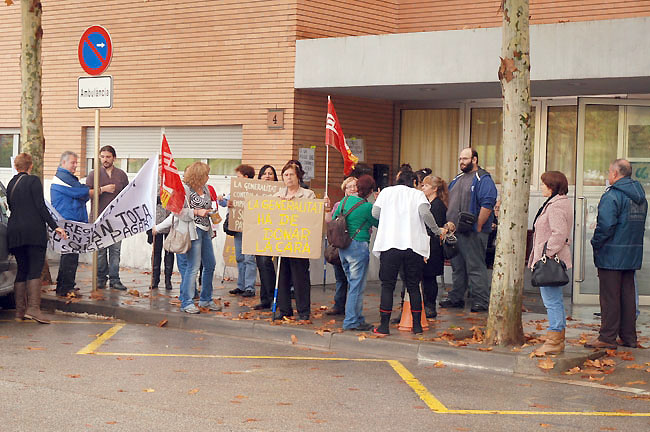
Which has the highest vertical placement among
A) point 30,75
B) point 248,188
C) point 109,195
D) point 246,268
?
point 30,75

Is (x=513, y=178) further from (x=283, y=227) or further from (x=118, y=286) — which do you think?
(x=118, y=286)

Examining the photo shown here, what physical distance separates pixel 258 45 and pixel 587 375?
851 cm

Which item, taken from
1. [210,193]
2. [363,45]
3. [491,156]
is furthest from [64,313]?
[491,156]

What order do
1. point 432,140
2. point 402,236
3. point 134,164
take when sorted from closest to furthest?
point 402,236 → point 432,140 → point 134,164

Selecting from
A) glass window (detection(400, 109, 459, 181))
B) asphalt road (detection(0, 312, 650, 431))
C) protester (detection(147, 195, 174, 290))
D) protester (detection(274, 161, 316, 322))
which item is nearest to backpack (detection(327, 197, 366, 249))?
protester (detection(274, 161, 316, 322))

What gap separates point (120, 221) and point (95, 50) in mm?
2351

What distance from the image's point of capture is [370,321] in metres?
11.3

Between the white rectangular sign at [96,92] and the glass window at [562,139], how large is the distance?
706cm

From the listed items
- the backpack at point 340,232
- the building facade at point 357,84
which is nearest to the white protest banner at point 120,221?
the backpack at point 340,232

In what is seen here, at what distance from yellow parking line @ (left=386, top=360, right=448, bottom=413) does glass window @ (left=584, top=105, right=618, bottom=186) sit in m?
5.64

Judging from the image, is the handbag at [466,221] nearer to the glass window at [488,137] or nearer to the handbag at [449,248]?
the handbag at [449,248]

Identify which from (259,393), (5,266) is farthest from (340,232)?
(5,266)

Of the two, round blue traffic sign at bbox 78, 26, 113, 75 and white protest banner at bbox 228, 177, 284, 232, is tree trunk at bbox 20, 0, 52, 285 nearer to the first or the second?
round blue traffic sign at bbox 78, 26, 113, 75

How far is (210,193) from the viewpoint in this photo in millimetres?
12180
